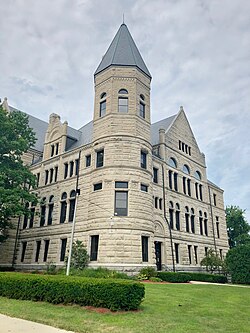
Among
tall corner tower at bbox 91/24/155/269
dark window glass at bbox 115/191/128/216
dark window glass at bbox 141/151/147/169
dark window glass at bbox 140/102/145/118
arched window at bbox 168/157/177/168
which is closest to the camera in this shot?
tall corner tower at bbox 91/24/155/269

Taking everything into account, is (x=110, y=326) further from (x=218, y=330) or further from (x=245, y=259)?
(x=245, y=259)

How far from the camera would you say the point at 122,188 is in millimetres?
25562

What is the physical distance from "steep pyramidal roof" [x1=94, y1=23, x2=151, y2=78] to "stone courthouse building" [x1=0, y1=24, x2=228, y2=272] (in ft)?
0.36

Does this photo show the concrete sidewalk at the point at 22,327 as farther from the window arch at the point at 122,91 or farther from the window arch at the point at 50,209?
the window arch at the point at 50,209

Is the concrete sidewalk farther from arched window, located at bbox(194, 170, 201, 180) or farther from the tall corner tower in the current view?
arched window, located at bbox(194, 170, 201, 180)

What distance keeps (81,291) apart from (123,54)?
27218mm

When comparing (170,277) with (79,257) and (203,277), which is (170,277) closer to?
(203,277)

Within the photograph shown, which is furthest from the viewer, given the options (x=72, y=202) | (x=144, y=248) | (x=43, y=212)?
(x=43, y=212)

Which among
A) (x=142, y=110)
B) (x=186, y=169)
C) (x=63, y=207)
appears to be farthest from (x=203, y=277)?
(x=142, y=110)

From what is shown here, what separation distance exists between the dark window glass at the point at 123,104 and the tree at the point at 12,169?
9607 mm

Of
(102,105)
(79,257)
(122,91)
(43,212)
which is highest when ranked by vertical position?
(122,91)

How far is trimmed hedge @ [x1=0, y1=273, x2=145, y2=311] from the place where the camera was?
31.0 feet

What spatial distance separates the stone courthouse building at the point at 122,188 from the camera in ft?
81.7

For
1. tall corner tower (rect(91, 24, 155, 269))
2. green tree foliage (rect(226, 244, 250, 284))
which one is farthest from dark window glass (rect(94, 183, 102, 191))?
green tree foliage (rect(226, 244, 250, 284))
